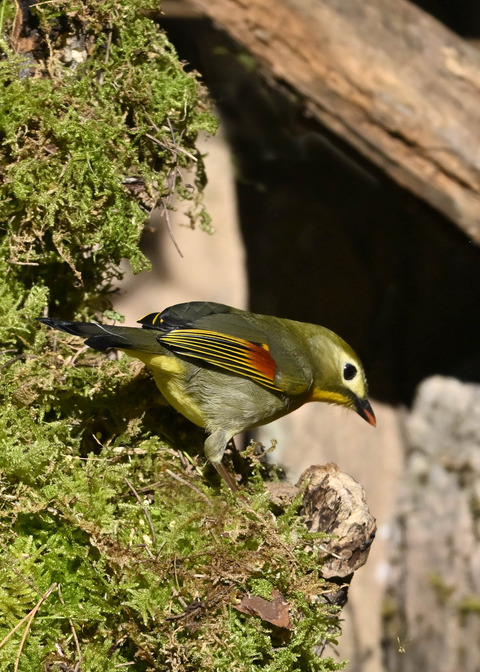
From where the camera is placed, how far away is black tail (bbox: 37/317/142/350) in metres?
2.25

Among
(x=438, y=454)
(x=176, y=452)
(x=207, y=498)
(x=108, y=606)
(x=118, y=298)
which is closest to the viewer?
(x=108, y=606)

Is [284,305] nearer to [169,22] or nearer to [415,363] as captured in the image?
[415,363]

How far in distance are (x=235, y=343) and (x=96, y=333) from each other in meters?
0.52

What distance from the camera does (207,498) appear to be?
249cm

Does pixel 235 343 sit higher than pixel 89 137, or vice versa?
pixel 89 137

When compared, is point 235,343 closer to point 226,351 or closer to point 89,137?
point 226,351

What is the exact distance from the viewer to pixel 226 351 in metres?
2.58

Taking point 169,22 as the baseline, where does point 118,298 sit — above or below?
below

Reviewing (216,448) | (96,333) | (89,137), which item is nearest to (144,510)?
(216,448)

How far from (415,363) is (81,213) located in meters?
2.96

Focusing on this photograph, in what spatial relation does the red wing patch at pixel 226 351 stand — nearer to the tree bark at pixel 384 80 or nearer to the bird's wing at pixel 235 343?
the bird's wing at pixel 235 343

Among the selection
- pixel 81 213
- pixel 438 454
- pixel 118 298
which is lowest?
pixel 438 454

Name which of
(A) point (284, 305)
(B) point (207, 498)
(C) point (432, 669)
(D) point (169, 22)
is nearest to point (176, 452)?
(B) point (207, 498)

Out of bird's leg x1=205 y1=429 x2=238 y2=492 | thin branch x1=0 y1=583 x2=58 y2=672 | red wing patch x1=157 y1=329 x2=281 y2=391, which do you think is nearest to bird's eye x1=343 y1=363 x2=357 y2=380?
red wing patch x1=157 y1=329 x2=281 y2=391
